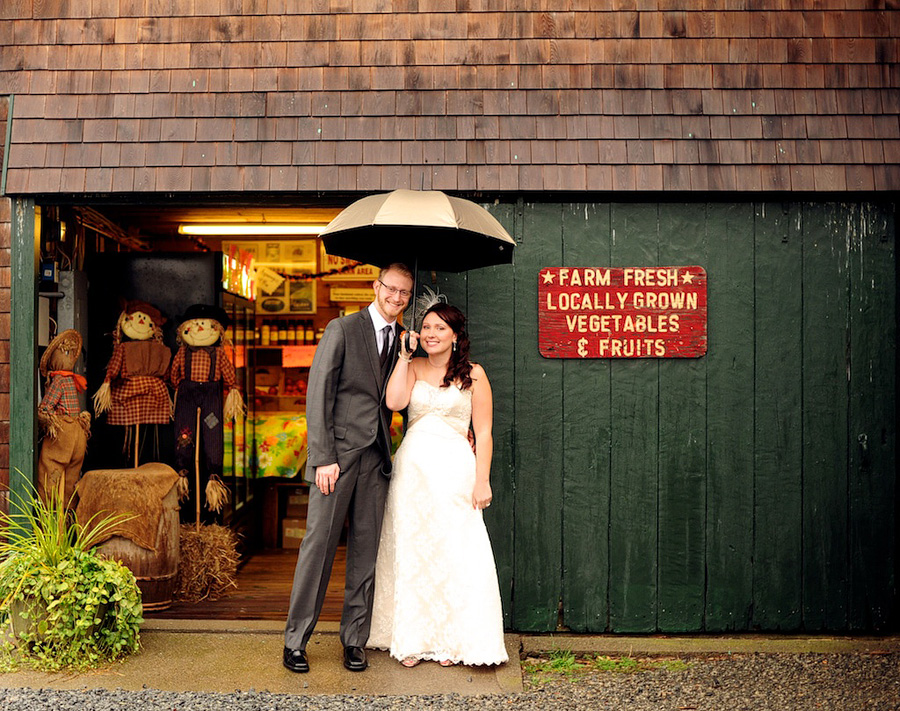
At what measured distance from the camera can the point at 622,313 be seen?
514 centimetres

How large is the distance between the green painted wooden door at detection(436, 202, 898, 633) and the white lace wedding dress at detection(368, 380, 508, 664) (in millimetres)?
665

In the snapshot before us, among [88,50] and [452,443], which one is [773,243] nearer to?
[452,443]

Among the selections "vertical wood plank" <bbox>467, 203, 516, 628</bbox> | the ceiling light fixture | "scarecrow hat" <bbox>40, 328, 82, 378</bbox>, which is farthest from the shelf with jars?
"vertical wood plank" <bbox>467, 203, 516, 628</bbox>

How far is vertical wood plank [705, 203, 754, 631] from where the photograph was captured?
16.8ft

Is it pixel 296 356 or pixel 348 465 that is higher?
pixel 296 356

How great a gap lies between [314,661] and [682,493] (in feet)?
7.31

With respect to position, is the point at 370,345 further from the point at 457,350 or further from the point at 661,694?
the point at 661,694

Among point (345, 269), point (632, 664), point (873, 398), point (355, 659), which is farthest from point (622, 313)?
point (345, 269)

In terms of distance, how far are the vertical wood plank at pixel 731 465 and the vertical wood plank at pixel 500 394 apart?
1.13m

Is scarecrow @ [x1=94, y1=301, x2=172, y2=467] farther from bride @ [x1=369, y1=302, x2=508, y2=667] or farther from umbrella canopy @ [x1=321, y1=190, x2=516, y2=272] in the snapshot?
bride @ [x1=369, y1=302, x2=508, y2=667]

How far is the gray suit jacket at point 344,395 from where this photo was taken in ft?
14.3

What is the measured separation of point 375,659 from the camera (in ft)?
15.1

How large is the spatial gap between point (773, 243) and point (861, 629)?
2.27 meters

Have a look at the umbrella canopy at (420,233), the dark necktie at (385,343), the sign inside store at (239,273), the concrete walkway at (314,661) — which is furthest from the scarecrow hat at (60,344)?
the dark necktie at (385,343)
